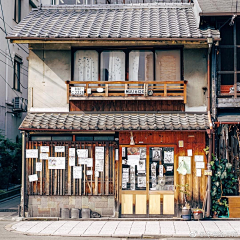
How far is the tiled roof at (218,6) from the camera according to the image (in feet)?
52.4

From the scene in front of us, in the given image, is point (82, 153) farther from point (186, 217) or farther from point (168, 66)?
point (168, 66)

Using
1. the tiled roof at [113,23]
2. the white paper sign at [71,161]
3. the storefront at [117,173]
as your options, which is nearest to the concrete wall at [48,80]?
the storefront at [117,173]

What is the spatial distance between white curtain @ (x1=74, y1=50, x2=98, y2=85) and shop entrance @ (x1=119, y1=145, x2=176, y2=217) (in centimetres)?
325

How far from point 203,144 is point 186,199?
224 centimetres

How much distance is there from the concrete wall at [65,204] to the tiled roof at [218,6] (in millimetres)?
8259

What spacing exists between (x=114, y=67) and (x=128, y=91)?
143 cm

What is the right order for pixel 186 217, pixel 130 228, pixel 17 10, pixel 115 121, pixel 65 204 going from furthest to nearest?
pixel 17 10 < pixel 65 204 < pixel 115 121 < pixel 186 217 < pixel 130 228

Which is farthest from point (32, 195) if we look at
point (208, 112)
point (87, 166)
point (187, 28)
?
point (187, 28)

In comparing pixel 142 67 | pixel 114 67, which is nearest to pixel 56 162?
pixel 114 67

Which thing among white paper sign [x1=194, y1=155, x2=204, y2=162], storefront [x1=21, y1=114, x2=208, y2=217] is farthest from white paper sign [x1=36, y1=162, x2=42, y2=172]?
white paper sign [x1=194, y1=155, x2=204, y2=162]

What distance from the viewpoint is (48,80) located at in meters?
16.9

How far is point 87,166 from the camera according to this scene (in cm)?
1630

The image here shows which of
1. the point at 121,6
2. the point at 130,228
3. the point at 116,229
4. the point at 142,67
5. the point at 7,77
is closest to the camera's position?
the point at 116,229

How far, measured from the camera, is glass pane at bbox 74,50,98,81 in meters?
17.0
